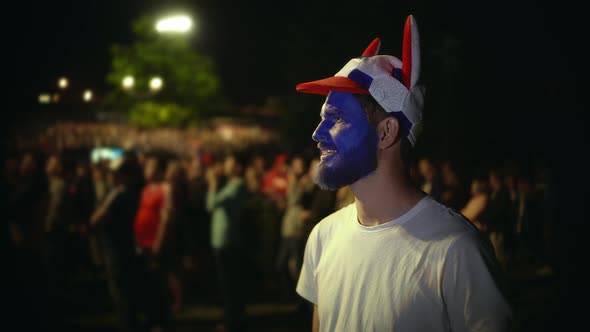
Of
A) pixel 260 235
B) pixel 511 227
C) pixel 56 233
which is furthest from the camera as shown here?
pixel 260 235

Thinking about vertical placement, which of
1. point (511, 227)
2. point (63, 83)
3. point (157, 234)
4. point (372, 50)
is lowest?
point (157, 234)

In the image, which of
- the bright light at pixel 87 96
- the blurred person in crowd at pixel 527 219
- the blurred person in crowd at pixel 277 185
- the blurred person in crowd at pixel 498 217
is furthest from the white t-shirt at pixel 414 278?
the bright light at pixel 87 96

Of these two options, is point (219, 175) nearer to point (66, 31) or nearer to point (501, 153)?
point (501, 153)

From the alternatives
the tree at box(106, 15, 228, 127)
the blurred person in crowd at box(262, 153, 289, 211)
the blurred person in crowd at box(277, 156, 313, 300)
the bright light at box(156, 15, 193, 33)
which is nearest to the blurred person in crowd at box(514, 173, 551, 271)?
the blurred person in crowd at box(277, 156, 313, 300)

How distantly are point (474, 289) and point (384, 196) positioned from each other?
0.53 m

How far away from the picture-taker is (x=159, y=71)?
135 feet

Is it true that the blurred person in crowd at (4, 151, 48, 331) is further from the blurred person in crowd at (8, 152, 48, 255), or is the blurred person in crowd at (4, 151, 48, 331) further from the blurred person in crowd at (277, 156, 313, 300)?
the blurred person in crowd at (277, 156, 313, 300)

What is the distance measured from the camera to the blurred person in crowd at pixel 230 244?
679 cm

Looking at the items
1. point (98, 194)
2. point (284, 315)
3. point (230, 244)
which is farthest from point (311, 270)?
point (98, 194)

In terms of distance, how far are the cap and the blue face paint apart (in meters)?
0.07

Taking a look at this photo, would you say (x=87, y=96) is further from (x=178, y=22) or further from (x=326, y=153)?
(x=326, y=153)

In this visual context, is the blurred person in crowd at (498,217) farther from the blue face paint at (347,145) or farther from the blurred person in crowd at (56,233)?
the blurred person in crowd at (56,233)

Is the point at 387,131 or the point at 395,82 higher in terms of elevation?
the point at 395,82

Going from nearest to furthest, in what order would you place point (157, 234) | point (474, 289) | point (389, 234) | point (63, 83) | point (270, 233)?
point (474, 289) → point (389, 234) → point (157, 234) → point (270, 233) → point (63, 83)
